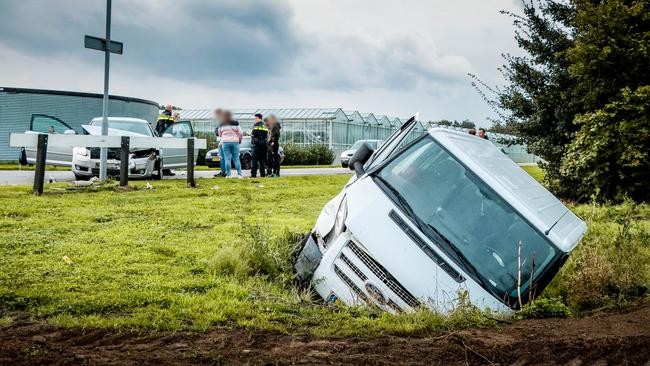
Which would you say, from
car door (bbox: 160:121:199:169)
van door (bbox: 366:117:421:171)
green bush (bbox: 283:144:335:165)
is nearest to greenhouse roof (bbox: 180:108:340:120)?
green bush (bbox: 283:144:335:165)

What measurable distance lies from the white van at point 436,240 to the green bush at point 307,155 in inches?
1314

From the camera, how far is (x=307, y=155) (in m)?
40.8

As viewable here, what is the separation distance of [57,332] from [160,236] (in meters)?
4.11

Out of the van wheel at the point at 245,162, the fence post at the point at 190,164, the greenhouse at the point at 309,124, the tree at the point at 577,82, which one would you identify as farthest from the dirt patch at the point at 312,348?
the greenhouse at the point at 309,124

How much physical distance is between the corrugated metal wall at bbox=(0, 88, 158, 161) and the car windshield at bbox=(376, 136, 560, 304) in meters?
29.3

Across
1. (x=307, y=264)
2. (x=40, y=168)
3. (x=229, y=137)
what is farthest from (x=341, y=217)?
(x=229, y=137)

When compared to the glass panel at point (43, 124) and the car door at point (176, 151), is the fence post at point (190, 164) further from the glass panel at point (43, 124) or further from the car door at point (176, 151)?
the glass panel at point (43, 124)

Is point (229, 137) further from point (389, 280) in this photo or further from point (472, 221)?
point (389, 280)

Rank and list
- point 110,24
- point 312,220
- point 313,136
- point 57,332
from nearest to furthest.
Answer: point 57,332 → point 312,220 → point 110,24 → point 313,136

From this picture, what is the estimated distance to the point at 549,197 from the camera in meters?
7.85

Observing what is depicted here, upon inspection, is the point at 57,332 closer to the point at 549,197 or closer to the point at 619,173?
the point at 549,197

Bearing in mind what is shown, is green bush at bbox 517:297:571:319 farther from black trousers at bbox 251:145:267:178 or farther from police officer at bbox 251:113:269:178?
black trousers at bbox 251:145:267:178

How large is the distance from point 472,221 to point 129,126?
1551cm

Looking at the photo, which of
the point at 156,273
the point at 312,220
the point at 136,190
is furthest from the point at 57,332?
the point at 136,190
